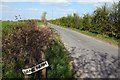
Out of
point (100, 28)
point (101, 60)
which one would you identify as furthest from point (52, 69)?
point (100, 28)

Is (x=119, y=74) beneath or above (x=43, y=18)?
beneath

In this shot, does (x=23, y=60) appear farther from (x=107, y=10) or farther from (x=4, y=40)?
(x=107, y=10)

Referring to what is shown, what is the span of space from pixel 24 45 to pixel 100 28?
2242 centimetres

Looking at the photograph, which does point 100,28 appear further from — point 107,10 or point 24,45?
point 24,45

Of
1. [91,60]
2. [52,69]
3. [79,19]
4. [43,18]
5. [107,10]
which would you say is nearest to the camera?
[52,69]

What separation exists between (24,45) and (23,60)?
1.78 feet

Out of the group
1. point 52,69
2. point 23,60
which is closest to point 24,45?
point 23,60

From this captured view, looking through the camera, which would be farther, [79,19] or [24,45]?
[79,19]

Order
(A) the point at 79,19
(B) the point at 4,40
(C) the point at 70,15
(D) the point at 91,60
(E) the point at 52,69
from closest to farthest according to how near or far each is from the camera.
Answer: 1. (E) the point at 52,69
2. (B) the point at 4,40
3. (D) the point at 91,60
4. (A) the point at 79,19
5. (C) the point at 70,15

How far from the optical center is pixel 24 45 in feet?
32.7

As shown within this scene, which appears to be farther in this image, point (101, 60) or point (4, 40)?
point (101, 60)

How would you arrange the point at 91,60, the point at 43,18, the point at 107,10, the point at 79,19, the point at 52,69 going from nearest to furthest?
the point at 52,69, the point at 91,60, the point at 43,18, the point at 107,10, the point at 79,19

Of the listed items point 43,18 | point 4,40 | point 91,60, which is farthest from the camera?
point 43,18

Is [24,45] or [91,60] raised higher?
[24,45]
